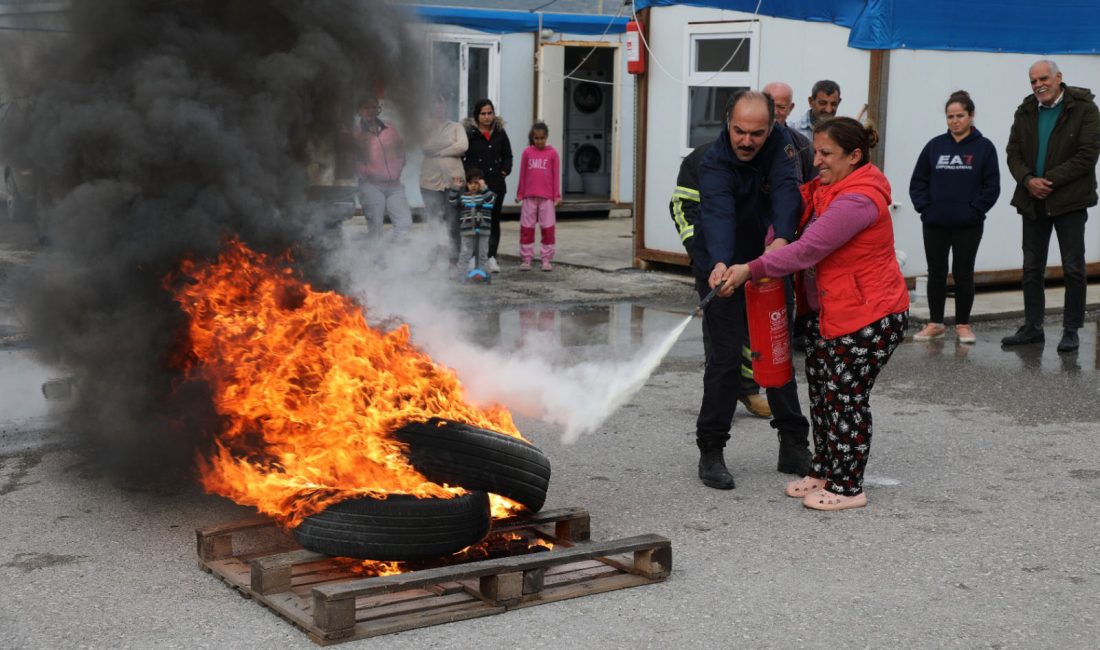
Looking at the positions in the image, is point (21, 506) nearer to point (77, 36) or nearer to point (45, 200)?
point (45, 200)

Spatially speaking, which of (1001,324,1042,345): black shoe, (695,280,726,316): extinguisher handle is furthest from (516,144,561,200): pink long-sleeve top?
(695,280,726,316): extinguisher handle

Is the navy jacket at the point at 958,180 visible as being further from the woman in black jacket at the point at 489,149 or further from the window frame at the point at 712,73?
the woman in black jacket at the point at 489,149

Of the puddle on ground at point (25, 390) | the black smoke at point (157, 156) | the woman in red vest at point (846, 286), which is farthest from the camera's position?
the puddle on ground at point (25, 390)

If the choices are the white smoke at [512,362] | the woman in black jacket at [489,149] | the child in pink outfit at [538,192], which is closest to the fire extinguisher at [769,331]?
the white smoke at [512,362]

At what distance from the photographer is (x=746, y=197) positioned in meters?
6.13

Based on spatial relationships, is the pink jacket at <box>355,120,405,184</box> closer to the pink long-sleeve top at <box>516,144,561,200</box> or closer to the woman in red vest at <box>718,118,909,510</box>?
the woman in red vest at <box>718,118,909,510</box>

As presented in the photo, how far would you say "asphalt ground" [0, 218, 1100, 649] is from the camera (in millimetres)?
4332

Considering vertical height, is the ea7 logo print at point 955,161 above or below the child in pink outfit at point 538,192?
above

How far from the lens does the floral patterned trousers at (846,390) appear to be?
18.7 ft

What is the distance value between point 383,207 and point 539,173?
2217mm

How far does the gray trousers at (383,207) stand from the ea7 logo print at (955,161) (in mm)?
5636

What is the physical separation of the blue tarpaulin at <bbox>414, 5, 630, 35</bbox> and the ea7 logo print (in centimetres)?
921

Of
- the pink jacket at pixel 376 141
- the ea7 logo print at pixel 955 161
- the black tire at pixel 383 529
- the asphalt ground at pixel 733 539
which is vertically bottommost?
the asphalt ground at pixel 733 539

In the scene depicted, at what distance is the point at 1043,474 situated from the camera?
647 centimetres
